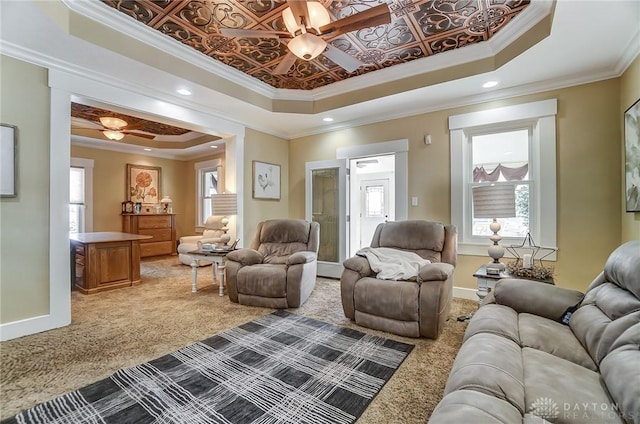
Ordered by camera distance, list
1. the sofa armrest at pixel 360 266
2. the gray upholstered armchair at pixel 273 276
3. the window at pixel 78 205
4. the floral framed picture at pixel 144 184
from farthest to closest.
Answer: the floral framed picture at pixel 144 184
the window at pixel 78 205
the gray upholstered armchair at pixel 273 276
the sofa armrest at pixel 360 266

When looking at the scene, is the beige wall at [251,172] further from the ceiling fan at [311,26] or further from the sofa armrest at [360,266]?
the ceiling fan at [311,26]

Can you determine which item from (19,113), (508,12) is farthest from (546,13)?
(19,113)

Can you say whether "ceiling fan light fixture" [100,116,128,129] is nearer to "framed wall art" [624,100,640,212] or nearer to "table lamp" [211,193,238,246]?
"table lamp" [211,193,238,246]

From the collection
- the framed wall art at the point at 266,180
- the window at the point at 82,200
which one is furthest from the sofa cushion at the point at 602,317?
the window at the point at 82,200

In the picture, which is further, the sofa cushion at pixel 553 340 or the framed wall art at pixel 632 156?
the framed wall art at pixel 632 156

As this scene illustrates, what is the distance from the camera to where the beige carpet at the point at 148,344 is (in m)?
1.68

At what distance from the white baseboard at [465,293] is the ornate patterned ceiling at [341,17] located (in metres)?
2.86

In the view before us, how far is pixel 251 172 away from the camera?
4.73m

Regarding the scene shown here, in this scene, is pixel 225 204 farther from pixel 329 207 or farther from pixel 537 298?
pixel 537 298

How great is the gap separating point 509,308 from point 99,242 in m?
4.70

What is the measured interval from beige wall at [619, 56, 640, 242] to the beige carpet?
1.58 m

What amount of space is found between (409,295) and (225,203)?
2.98 meters

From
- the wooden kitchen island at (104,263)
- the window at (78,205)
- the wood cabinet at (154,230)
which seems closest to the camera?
the wooden kitchen island at (104,263)

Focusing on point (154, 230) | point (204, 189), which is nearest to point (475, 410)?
point (154, 230)
